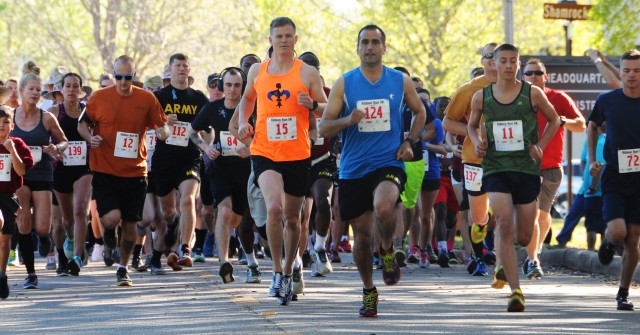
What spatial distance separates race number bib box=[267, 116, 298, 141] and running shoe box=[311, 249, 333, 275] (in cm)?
346

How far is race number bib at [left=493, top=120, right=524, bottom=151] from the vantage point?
1188 centimetres

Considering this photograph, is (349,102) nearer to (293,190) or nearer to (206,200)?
(293,190)

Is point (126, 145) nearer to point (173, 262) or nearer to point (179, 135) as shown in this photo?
point (179, 135)

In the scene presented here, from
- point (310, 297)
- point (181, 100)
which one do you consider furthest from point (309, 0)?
point (310, 297)

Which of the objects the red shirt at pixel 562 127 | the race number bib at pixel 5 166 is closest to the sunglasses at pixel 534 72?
the red shirt at pixel 562 127

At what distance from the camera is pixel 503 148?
39.0 feet

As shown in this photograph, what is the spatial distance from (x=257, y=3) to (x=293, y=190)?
42.6 meters

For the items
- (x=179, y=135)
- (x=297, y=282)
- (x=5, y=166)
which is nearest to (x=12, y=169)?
(x=5, y=166)

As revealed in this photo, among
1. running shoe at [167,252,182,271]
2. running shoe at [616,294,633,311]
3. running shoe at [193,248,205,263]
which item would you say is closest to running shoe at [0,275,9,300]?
running shoe at [167,252,182,271]

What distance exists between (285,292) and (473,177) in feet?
10.7

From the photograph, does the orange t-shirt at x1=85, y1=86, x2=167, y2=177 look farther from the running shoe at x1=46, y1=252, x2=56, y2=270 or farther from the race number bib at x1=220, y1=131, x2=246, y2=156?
the running shoe at x1=46, y1=252, x2=56, y2=270

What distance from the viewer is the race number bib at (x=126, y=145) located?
14.8m

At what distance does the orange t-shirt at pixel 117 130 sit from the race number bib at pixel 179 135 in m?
1.36

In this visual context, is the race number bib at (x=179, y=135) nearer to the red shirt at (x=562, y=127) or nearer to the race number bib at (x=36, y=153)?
the race number bib at (x=36, y=153)
